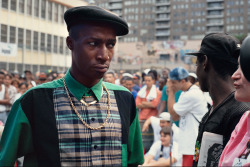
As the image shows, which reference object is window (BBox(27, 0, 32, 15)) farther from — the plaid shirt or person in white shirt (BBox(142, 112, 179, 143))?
the plaid shirt

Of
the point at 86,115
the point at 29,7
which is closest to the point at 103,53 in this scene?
the point at 86,115

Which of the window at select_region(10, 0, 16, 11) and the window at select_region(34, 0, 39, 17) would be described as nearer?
the window at select_region(10, 0, 16, 11)

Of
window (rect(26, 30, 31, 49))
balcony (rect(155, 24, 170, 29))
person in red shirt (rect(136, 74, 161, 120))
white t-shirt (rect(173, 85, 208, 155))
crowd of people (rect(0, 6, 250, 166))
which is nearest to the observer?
crowd of people (rect(0, 6, 250, 166))

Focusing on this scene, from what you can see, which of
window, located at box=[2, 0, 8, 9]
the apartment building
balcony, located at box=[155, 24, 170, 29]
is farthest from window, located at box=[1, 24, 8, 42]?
balcony, located at box=[155, 24, 170, 29]

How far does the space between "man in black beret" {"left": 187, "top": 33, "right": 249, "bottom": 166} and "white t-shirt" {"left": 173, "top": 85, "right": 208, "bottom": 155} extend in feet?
5.88

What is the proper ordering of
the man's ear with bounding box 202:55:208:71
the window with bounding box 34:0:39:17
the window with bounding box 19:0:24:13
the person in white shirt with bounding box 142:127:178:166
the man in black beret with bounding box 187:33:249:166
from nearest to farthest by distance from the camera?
the man in black beret with bounding box 187:33:249:166 < the man's ear with bounding box 202:55:208:71 < the person in white shirt with bounding box 142:127:178:166 < the window with bounding box 19:0:24:13 < the window with bounding box 34:0:39:17

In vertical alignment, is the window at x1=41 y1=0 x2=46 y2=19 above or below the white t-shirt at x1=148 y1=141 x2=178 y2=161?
above

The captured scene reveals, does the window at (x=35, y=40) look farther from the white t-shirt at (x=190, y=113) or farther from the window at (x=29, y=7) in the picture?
the white t-shirt at (x=190, y=113)

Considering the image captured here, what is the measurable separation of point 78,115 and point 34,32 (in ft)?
110

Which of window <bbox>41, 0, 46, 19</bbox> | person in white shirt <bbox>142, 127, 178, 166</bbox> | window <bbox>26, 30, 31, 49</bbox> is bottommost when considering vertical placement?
person in white shirt <bbox>142, 127, 178, 166</bbox>

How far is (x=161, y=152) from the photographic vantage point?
646 cm

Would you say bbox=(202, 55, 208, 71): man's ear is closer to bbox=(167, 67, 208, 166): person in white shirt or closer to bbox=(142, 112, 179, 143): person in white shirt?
bbox=(167, 67, 208, 166): person in white shirt

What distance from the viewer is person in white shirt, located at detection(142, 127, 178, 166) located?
6324 millimetres

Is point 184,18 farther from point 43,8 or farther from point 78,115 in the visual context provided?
point 78,115
